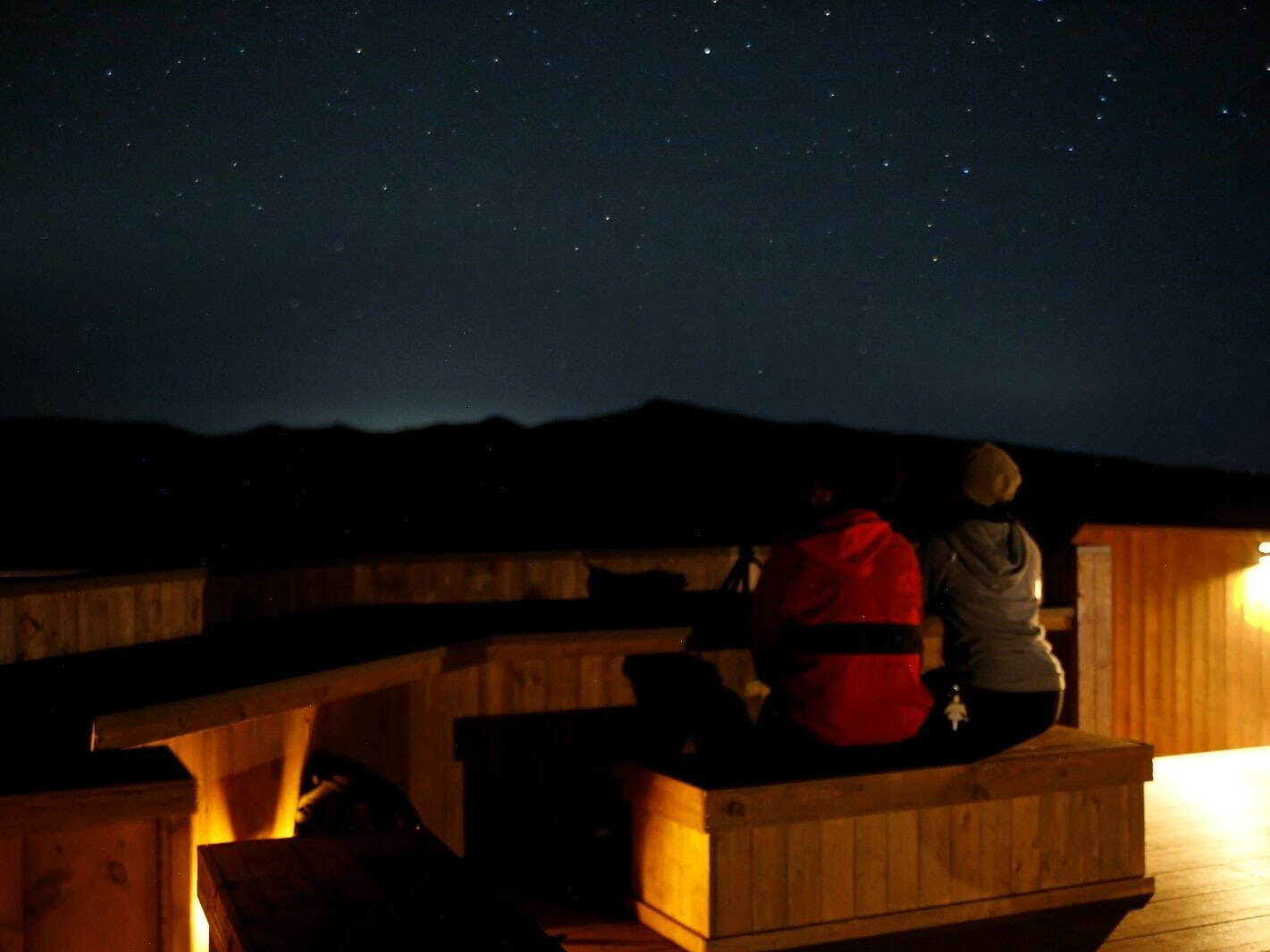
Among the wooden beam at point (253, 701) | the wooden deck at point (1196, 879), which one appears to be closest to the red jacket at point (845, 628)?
the wooden deck at point (1196, 879)

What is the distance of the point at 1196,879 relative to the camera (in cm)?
551

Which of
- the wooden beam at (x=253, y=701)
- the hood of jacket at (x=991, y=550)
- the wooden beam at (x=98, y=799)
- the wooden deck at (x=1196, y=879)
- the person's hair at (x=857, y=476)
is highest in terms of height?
the person's hair at (x=857, y=476)

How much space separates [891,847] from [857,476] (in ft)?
4.26

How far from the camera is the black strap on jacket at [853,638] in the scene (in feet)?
14.5

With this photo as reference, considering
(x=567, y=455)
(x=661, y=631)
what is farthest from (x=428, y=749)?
(x=567, y=455)

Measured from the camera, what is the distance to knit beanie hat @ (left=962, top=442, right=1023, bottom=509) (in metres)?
4.95

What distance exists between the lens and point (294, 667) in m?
4.55

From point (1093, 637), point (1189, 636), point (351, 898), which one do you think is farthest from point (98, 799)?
point (1189, 636)

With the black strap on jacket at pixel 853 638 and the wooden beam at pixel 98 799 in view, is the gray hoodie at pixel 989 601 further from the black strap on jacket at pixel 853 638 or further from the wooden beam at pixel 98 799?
the wooden beam at pixel 98 799

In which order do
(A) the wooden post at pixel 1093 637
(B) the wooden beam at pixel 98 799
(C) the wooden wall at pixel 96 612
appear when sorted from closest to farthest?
(B) the wooden beam at pixel 98 799
(C) the wooden wall at pixel 96 612
(A) the wooden post at pixel 1093 637

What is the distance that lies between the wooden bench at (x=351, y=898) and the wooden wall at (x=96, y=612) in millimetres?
1847

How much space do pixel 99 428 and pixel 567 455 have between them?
15.6 meters

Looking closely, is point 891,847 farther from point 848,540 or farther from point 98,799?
point 98,799

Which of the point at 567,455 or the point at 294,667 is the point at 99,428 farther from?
the point at 294,667
